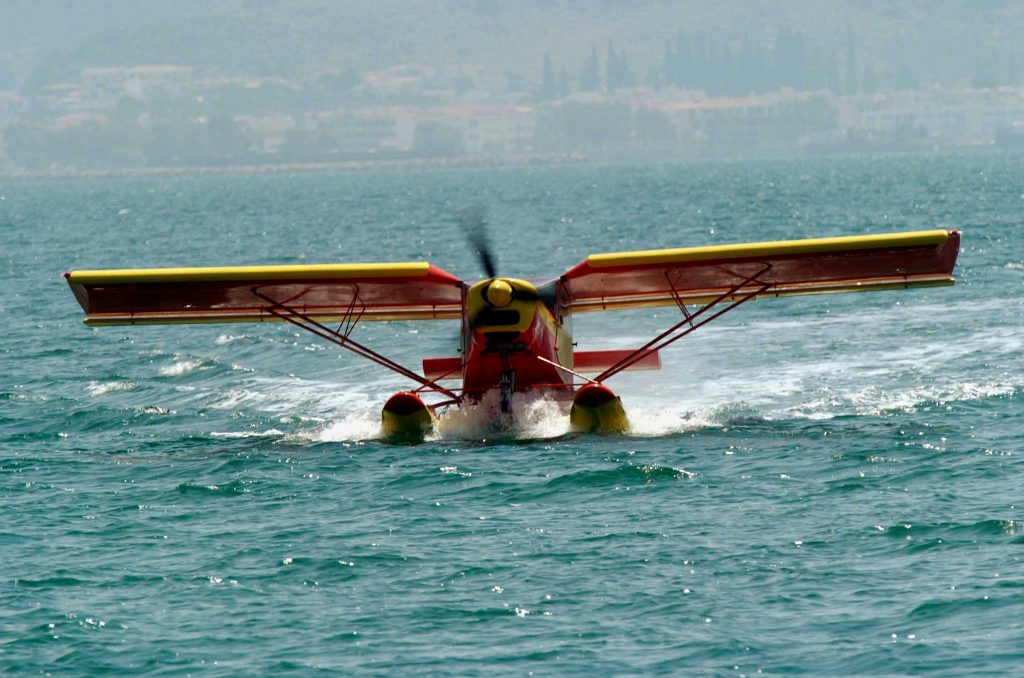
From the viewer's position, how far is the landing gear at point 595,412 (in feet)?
68.7

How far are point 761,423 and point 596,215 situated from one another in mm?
62459

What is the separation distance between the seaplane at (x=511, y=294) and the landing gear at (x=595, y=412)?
13 mm

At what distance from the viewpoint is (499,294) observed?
66.0 ft

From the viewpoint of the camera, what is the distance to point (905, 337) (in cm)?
2994

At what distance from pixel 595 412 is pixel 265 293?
4.99 meters

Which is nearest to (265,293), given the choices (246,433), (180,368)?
(246,433)

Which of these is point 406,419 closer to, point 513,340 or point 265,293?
point 513,340

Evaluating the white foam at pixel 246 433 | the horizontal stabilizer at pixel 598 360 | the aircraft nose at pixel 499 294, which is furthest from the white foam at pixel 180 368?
the aircraft nose at pixel 499 294

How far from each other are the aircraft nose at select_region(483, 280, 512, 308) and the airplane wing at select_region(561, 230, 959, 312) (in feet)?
3.82

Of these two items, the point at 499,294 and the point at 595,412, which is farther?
the point at 595,412

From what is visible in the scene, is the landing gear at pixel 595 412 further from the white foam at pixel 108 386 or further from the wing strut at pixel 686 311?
the white foam at pixel 108 386

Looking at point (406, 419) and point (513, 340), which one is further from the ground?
point (513, 340)

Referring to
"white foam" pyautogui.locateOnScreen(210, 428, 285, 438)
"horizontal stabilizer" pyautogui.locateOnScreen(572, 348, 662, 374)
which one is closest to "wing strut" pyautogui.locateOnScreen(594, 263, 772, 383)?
"horizontal stabilizer" pyautogui.locateOnScreen(572, 348, 662, 374)

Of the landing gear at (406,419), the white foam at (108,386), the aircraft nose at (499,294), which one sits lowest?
the landing gear at (406,419)
